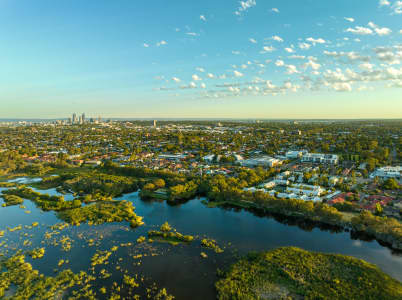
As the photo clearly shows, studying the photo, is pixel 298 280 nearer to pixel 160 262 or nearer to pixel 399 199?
pixel 160 262

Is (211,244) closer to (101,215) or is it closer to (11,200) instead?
(101,215)

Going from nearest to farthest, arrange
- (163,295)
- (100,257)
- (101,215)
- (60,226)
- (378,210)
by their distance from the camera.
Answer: (163,295), (100,257), (60,226), (378,210), (101,215)

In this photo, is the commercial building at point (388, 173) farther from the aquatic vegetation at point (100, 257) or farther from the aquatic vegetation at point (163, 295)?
the aquatic vegetation at point (100, 257)

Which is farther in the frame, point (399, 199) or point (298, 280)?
point (399, 199)

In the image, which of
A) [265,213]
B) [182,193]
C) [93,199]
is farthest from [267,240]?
[93,199]

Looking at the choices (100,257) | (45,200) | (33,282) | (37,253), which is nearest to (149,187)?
(45,200)

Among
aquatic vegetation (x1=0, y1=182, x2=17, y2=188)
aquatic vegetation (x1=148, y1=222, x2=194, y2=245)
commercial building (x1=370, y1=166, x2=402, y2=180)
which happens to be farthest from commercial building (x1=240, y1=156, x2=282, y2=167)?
aquatic vegetation (x1=0, y1=182, x2=17, y2=188)

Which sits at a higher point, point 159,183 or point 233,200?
point 159,183
